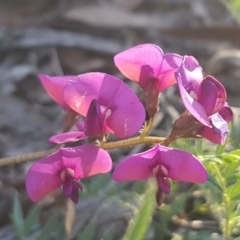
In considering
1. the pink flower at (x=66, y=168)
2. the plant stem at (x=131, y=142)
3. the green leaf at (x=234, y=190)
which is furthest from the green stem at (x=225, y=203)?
the pink flower at (x=66, y=168)

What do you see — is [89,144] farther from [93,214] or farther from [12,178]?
[12,178]

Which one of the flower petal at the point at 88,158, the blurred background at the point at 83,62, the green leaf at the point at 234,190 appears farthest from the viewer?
the blurred background at the point at 83,62

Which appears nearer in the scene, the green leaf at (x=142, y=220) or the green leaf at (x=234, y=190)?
the green leaf at (x=142, y=220)

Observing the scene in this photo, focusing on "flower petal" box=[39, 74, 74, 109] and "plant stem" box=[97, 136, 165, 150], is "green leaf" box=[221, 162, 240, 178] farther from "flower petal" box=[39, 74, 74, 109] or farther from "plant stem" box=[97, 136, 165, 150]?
"flower petal" box=[39, 74, 74, 109]

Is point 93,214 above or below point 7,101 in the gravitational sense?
above

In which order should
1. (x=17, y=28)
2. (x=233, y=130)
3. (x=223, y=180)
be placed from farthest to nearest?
(x=17, y=28) < (x=233, y=130) < (x=223, y=180)

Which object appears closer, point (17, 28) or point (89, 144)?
point (89, 144)

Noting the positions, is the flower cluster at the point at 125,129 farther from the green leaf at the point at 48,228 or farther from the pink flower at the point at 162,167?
the green leaf at the point at 48,228

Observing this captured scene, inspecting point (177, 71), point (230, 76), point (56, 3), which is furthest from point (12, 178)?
point (56, 3)
